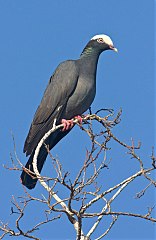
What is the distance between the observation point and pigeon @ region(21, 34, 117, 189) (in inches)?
322

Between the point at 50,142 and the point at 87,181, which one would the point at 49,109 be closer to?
the point at 50,142

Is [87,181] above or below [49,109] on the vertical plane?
below

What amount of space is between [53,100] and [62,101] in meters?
0.14

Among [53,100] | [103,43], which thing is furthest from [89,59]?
[53,100]

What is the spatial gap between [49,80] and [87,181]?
3.62 m

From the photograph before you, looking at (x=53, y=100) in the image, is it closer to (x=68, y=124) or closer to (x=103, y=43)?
(x=68, y=124)

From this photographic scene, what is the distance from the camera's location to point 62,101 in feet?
27.7

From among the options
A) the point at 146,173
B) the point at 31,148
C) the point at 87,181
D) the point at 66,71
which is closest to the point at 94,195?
the point at 87,181

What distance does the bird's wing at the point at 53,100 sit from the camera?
8.25 meters

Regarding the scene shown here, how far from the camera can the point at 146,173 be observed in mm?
5508

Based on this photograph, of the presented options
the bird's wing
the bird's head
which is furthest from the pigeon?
the bird's head

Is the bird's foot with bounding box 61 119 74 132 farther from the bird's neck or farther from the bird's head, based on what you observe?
the bird's head

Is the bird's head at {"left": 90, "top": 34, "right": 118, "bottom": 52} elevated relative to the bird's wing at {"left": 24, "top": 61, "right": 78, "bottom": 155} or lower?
elevated

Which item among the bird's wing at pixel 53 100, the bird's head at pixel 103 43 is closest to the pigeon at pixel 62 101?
the bird's wing at pixel 53 100
